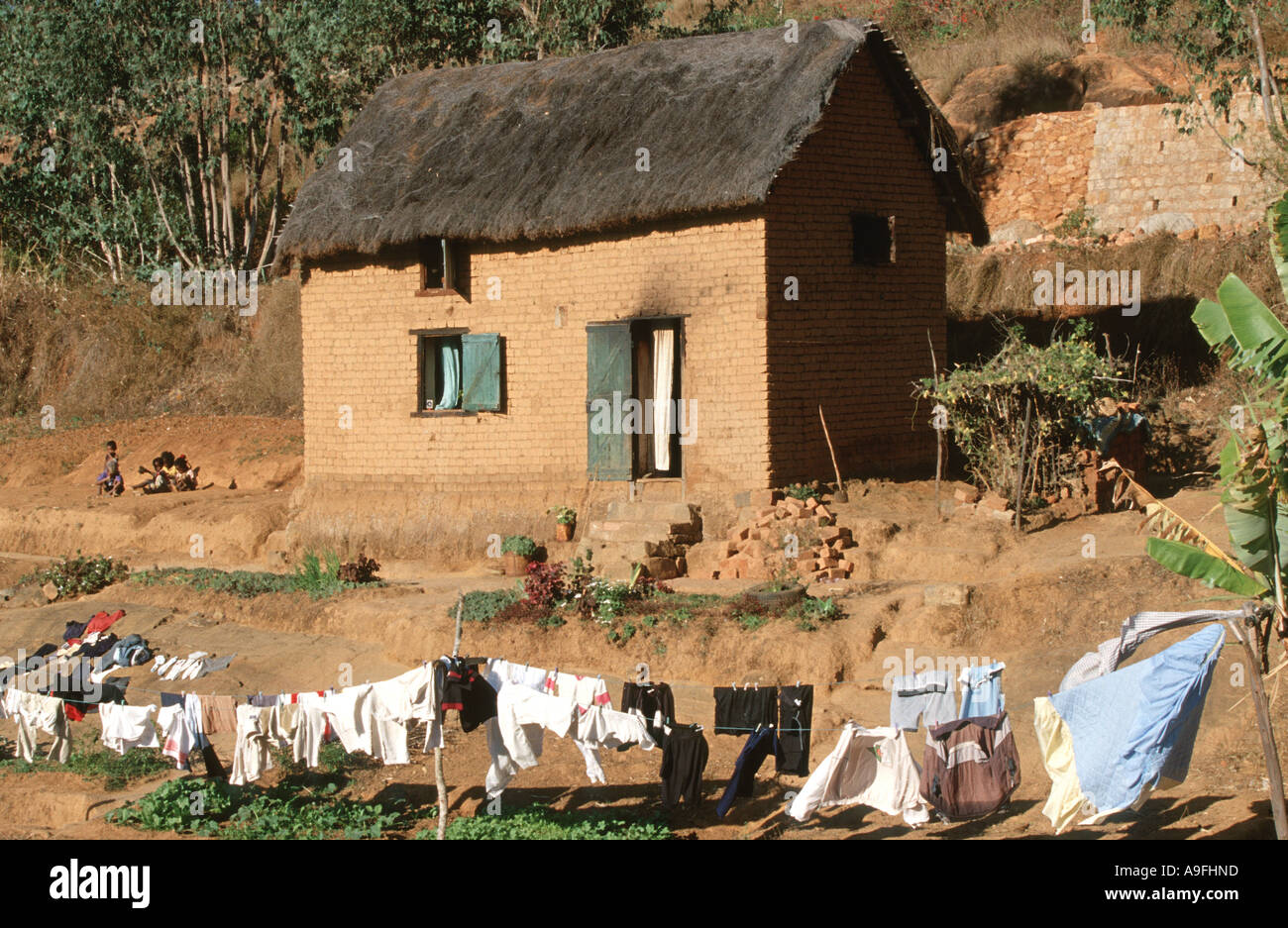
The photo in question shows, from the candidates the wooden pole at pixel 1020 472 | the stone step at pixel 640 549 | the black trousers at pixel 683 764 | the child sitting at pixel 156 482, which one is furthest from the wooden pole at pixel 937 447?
the child sitting at pixel 156 482

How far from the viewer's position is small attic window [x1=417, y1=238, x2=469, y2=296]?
57.7 feet

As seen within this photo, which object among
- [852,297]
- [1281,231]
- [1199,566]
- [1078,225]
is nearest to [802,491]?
[852,297]

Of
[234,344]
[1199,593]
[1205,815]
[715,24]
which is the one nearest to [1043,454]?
[1199,593]

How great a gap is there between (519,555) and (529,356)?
8.50 feet

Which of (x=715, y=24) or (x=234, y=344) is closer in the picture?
(x=715, y=24)

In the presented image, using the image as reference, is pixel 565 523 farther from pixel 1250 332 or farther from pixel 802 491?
pixel 1250 332

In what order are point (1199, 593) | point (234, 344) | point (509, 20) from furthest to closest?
point (234, 344) → point (509, 20) → point (1199, 593)

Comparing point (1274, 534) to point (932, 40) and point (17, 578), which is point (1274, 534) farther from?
point (932, 40)

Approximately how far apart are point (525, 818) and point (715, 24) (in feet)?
61.7

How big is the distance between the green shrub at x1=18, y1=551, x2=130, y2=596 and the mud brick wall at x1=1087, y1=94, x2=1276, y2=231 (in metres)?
17.8

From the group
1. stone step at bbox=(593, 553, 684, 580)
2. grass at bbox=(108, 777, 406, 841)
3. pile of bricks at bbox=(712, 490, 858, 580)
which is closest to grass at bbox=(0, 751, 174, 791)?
grass at bbox=(108, 777, 406, 841)

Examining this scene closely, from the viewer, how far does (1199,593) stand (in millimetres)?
12805

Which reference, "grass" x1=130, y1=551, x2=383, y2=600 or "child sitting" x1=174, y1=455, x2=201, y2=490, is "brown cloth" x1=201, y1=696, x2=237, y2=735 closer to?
"grass" x1=130, y1=551, x2=383, y2=600

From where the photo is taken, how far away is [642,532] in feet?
52.4
